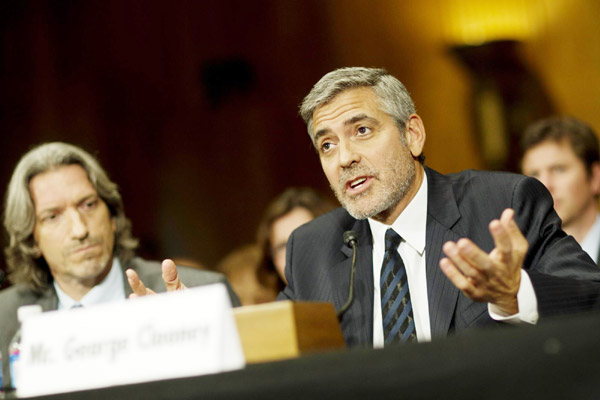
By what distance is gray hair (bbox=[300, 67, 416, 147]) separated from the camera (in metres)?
2.29

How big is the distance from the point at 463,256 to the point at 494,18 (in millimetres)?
3420

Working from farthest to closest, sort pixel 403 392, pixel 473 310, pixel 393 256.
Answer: pixel 393 256 < pixel 473 310 < pixel 403 392

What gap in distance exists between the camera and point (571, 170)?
3529mm

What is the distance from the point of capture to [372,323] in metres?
2.03

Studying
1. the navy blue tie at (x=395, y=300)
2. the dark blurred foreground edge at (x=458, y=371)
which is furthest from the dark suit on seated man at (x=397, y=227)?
the dark blurred foreground edge at (x=458, y=371)

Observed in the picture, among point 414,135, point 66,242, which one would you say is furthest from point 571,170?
point 66,242

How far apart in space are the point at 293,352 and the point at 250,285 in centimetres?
303

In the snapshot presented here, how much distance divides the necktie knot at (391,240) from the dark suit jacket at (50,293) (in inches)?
37.7

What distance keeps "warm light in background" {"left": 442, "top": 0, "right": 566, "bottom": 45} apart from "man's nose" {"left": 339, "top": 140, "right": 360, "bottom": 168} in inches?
102

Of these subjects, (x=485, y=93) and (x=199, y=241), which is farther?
(x=199, y=241)

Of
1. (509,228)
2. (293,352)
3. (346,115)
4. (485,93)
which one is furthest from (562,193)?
(293,352)

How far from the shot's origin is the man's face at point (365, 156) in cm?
221

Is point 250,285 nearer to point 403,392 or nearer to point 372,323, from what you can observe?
point 372,323

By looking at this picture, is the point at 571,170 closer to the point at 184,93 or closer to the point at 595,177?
the point at 595,177
